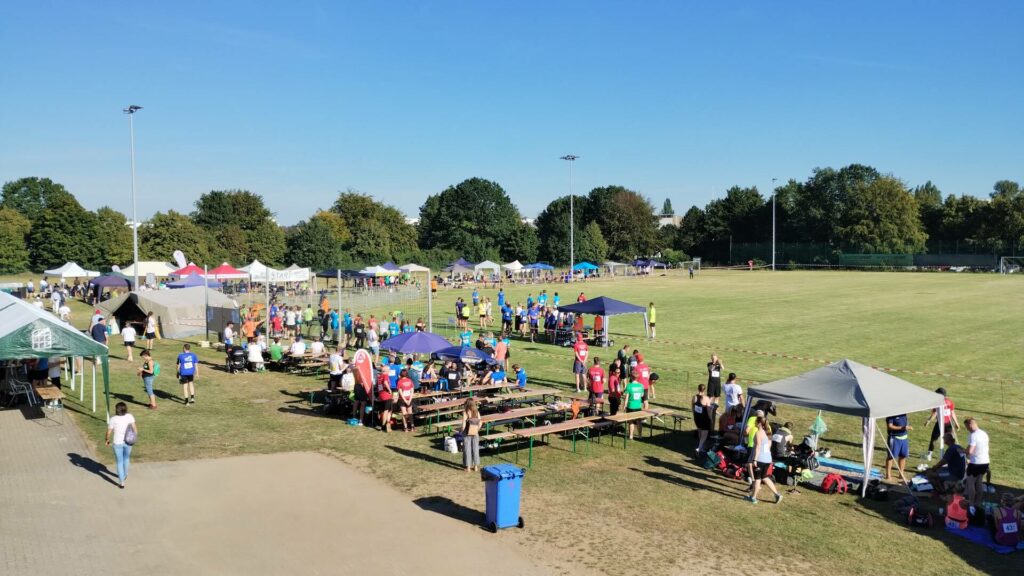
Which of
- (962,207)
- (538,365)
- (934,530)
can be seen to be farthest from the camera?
(962,207)

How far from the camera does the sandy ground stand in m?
8.99

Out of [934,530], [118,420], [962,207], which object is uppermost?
[962,207]

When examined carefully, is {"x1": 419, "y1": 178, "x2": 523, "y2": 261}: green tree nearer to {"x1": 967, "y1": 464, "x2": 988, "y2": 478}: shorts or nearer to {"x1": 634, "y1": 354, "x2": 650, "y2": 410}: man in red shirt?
{"x1": 634, "y1": 354, "x2": 650, "y2": 410}: man in red shirt

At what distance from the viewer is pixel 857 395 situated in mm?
12312

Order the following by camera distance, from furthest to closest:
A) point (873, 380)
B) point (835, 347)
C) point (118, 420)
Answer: point (835, 347), point (873, 380), point (118, 420)

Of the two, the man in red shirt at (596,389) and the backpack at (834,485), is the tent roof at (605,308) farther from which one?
the backpack at (834,485)

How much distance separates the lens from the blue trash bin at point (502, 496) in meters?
→ 9.98

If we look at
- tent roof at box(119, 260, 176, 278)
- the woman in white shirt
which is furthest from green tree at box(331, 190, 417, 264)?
the woman in white shirt

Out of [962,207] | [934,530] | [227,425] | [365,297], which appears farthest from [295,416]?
[962,207]

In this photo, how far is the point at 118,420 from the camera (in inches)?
453

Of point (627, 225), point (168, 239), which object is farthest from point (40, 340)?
point (627, 225)

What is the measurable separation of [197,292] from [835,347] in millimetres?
26195

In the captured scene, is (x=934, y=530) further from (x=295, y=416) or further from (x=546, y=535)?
(x=295, y=416)

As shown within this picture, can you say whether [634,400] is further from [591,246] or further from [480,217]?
[480,217]
